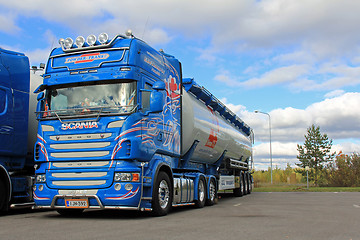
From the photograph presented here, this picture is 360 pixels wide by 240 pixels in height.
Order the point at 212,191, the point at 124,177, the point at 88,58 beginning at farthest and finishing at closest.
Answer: the point at 212,191, the point at 88,58, the point at 124,177

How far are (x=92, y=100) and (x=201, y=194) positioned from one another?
572 cm

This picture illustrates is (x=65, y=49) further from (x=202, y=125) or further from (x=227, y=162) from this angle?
(x=227, y=162)

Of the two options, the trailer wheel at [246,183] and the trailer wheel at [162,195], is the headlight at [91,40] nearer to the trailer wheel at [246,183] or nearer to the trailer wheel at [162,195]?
the trailer wheel at [162,195]

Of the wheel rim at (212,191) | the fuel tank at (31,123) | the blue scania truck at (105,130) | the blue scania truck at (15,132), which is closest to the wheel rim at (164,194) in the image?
the blue scania truck at (105,130)

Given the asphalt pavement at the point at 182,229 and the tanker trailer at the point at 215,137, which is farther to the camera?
the tanker trailer at the point at 215,137

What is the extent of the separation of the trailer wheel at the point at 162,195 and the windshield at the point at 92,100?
6.49 ft

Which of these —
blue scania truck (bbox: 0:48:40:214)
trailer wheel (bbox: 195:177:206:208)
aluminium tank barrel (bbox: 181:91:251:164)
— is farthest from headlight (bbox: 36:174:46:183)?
trailer wheel (bbox: 195:177:206:208)

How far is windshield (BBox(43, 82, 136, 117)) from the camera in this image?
29.8ft

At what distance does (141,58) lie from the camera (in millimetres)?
9766

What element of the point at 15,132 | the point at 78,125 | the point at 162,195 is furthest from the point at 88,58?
the point at 162,195

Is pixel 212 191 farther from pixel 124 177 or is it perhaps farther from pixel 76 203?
pixel 76 203

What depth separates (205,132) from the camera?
47.7 ft

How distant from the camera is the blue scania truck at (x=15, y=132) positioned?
10.4 metres

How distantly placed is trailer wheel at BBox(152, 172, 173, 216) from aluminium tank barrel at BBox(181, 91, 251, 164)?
2.24 metres
